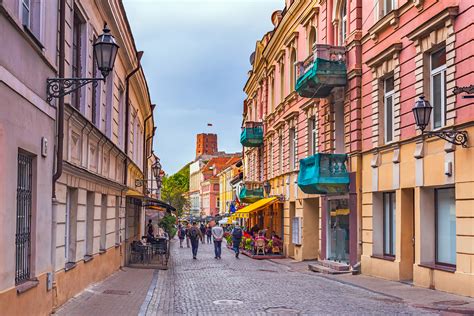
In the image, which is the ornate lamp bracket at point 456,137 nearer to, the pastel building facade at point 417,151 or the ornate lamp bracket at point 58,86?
the pastel building facade at point 417,151

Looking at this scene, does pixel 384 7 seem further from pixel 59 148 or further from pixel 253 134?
pixel 253 134

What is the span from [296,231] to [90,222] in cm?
1394

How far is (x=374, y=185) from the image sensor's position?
62.3ft

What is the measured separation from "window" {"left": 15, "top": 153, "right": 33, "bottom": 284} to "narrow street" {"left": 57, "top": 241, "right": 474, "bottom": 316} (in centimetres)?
218

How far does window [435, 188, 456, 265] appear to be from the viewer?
14.9m

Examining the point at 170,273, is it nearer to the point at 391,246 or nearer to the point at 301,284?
the point at 301,284

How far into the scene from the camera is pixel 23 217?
908cm

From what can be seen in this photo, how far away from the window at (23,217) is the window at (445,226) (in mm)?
9733

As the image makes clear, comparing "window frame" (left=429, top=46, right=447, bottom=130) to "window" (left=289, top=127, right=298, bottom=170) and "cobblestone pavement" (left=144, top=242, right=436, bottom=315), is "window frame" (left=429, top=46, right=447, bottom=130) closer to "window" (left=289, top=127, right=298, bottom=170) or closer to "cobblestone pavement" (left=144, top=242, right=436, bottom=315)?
"cobblestone pavement" (left=144, top=242, right=436, bottom=315)

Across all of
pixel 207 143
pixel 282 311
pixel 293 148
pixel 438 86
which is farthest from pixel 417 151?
pixel 207 143

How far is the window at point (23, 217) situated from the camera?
8797mm

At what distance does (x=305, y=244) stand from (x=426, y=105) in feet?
45.0

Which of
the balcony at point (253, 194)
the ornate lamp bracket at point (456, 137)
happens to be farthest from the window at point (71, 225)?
the balcony at point (253, 194)

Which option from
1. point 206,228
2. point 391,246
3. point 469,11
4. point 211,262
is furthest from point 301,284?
point 206,228
